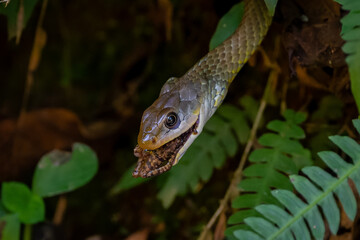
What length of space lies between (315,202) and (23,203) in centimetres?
171

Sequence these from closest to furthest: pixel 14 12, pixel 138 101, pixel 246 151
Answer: pixel 14 12, pixel 246 151, pixel 138 101

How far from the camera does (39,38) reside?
3182mm

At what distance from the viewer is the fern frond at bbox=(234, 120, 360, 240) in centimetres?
177

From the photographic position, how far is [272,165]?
224 cm

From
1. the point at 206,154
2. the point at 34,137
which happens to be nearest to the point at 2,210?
the point at 34,137

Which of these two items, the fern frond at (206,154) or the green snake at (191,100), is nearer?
the green snake at (191,100)

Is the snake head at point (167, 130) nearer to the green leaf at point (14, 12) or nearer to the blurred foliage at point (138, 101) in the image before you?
the blurred foliage at point (138, 101)

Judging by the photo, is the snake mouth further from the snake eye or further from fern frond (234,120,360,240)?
fern frond (234,120,360,240)

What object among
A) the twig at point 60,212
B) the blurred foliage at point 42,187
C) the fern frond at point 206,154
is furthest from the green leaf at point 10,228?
the fern frond at point 206,154

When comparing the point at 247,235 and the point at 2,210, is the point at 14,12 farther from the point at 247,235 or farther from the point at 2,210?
the point at 247,235

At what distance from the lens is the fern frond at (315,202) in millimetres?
1771

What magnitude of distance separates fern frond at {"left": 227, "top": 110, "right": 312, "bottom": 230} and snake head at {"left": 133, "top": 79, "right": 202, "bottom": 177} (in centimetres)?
33

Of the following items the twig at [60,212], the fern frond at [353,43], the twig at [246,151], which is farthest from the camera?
the twig at [60,212]

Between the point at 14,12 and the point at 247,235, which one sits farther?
the point at 14,12
